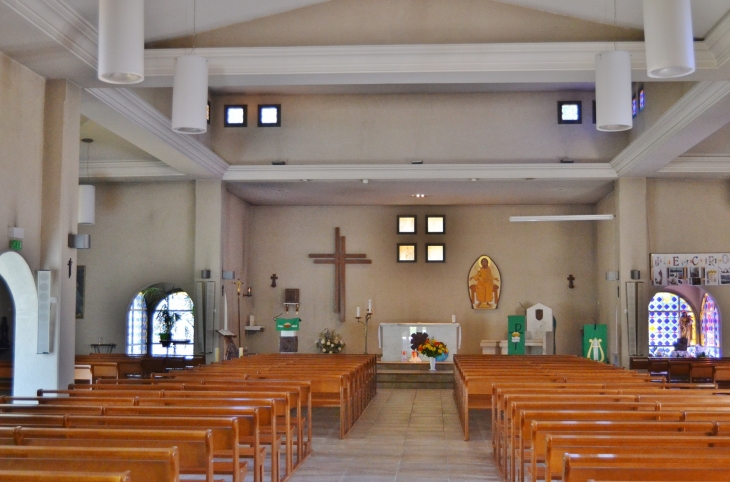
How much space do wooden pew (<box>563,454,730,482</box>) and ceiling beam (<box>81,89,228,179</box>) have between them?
777 centimetres

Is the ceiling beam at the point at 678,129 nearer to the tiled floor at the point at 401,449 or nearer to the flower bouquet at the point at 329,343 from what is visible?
the tiled floor at the point at 401,449

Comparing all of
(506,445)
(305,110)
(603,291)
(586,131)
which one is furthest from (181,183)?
(506,445)

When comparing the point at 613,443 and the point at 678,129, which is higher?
the point at 678,129

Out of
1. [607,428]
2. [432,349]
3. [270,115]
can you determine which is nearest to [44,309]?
[607,428]

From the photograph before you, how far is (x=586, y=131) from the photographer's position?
14789 millimetres

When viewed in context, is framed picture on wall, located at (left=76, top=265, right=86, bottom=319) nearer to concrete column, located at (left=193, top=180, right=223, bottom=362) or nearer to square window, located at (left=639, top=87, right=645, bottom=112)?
concrete column, located at (left=193, top=180, right=223, bottom=362)

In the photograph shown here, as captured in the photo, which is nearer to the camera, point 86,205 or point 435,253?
point 86,205

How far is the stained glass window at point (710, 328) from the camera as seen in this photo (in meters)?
15.5

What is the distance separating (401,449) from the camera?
26.4 feet

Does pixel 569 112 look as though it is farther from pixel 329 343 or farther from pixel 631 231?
pixel 329 343

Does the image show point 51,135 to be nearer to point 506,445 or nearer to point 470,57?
A: point 470,57

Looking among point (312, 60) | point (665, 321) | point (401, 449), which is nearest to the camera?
point (401, 449)

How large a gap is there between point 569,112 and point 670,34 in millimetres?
9321

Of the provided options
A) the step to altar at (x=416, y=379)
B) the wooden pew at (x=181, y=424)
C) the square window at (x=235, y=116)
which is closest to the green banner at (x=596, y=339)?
the step to altar at (x=416, y=379)
